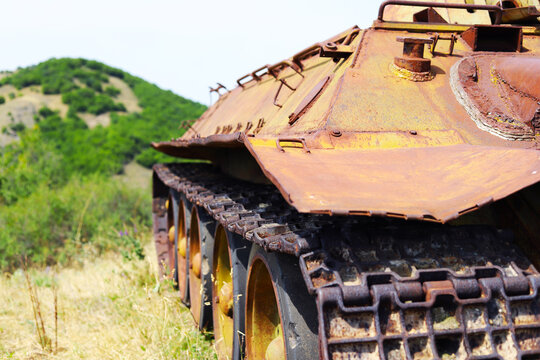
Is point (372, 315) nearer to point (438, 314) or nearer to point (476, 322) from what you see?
point (438, 314)

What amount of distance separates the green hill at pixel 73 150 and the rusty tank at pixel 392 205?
4.16m

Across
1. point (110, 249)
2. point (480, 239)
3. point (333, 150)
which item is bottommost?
point (110, 249)

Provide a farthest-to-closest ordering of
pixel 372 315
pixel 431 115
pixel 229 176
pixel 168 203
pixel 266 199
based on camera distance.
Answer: pixel 168 203, pixel 229 176, pixel 266 199, pixel 431 115, pixel 372 315

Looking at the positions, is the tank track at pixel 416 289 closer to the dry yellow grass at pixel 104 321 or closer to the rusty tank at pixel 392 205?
the rusty tank at pixel 392 205

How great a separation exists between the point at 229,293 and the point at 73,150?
102 ft

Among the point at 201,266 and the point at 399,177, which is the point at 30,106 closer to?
the point at 201,266

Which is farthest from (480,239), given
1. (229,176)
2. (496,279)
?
(229,176)

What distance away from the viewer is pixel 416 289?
1996mm

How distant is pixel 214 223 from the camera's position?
4359mm

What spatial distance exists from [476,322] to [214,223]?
8.49ft

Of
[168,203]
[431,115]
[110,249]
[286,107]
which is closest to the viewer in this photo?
[431,115]

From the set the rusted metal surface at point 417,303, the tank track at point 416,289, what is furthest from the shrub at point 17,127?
the rusted metal surface at point 417,303

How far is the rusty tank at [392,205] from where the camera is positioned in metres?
1.98

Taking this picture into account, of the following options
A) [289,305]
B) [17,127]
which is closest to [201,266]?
[289,305]
